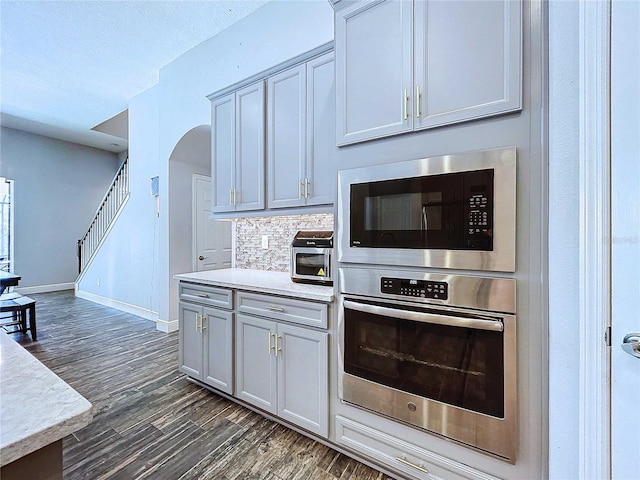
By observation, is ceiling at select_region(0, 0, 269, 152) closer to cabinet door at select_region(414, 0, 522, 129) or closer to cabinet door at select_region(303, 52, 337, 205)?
cabinet door at select_region(303, 52, 337, 205)

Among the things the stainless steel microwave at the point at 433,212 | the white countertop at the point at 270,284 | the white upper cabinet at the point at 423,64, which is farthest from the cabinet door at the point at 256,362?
the white upper cabinet at the point at 423,64

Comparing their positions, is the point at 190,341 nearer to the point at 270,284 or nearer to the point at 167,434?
the point at 167,434

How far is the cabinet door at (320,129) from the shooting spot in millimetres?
2139

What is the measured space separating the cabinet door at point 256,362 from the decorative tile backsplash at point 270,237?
797 mm

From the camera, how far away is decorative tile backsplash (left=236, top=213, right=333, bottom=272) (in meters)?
2.75

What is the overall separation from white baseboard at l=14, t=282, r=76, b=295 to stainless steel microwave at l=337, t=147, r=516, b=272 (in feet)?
26.9

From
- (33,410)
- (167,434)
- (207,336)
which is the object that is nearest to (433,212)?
(33,410)

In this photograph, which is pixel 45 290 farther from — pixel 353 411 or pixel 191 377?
pixel 353 411

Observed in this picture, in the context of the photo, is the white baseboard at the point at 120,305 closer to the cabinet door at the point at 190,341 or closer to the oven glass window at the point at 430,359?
the cabinet door at the point at 190,341

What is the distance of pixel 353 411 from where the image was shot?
1.75 meters

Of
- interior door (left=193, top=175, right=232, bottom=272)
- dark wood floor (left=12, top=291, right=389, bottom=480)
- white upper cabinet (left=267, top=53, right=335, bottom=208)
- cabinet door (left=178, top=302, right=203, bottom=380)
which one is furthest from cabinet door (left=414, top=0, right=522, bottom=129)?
interior door (left=193, top=175, right=232, bottom=272)

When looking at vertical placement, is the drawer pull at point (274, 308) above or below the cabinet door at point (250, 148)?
below

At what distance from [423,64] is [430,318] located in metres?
1.27
